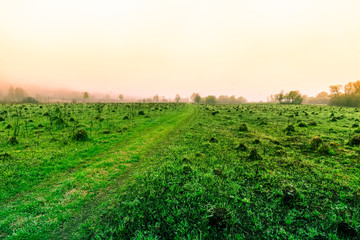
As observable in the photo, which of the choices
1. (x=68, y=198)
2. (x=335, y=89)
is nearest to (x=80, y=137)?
(x=68, y=198)

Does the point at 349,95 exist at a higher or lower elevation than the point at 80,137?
higher

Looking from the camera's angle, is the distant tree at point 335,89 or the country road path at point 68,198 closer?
the country road path at point 68,198

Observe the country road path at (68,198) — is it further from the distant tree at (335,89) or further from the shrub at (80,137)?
the distant tree at (335,89)

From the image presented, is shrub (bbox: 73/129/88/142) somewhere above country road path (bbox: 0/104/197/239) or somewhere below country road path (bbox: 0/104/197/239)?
above

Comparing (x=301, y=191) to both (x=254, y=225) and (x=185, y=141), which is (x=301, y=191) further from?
(x=185, y=141)

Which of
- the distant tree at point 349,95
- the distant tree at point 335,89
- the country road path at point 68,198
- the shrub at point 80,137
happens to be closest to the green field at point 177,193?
the country road path at point 68,198

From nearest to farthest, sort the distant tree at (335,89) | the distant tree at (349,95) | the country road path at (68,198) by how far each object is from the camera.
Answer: the country road path at (68,198) < the distant tree at (349,95) < the distant tree at (335,89)

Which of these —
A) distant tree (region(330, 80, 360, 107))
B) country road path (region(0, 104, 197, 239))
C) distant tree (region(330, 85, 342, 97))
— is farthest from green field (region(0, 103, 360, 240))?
distant tree (region(330, 85, 342, 97))

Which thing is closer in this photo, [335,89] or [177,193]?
[177,193]

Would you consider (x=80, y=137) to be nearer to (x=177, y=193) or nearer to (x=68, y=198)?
(x=68, y=198)

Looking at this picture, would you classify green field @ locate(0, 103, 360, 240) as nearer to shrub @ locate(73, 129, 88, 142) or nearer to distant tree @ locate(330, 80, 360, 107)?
shrub @ locate(73, 129, 88, 142)

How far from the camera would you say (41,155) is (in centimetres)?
1019

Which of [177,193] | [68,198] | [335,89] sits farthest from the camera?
[335,89]

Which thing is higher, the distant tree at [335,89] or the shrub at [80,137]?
the distant tree at [335,89]
